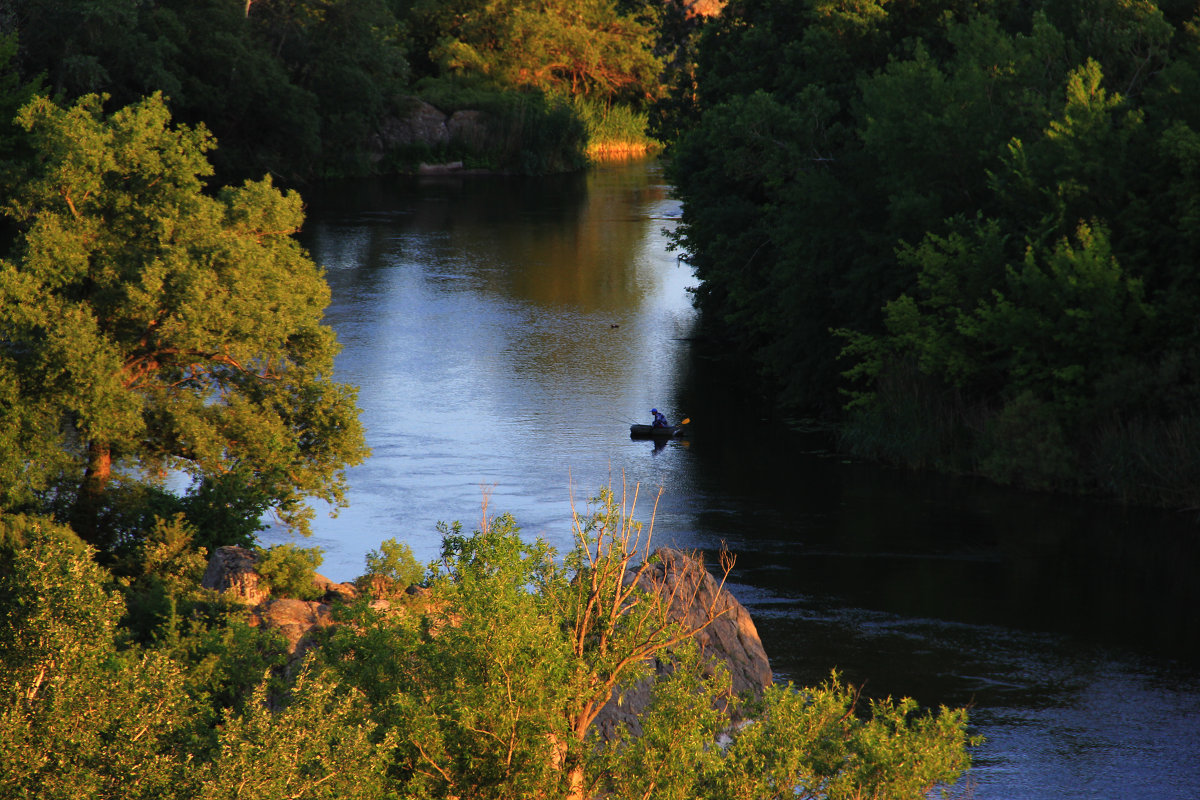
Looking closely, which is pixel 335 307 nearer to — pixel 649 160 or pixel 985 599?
pixel 985 599

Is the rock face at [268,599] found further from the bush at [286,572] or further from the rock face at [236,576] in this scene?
the bush at [286,572]

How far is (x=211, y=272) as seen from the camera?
20859mm

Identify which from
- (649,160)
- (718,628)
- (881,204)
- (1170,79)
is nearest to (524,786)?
(718,628)

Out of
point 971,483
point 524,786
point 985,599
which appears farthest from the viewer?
point 971,483

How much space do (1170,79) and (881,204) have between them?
24.7 feet

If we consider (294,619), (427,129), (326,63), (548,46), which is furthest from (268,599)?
(548,46)

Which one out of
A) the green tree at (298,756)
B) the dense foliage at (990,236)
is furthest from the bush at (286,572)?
the dense foliage at (990,236)

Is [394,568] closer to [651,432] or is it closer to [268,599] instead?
[268,599]

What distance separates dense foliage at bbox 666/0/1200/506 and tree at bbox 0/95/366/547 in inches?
546

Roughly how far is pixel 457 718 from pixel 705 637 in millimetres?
7997

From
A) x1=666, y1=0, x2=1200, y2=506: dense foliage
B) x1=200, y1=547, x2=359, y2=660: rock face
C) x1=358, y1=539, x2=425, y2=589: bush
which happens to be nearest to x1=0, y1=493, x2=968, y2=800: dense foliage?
x1=200, y1=547, x2=359, y2=660: rock face

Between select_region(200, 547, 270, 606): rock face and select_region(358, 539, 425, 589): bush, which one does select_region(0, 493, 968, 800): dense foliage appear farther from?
select_region(200, 547, 270, 606): rock face

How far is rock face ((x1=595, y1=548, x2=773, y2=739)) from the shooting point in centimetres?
1598

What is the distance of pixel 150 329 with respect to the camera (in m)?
21.4
